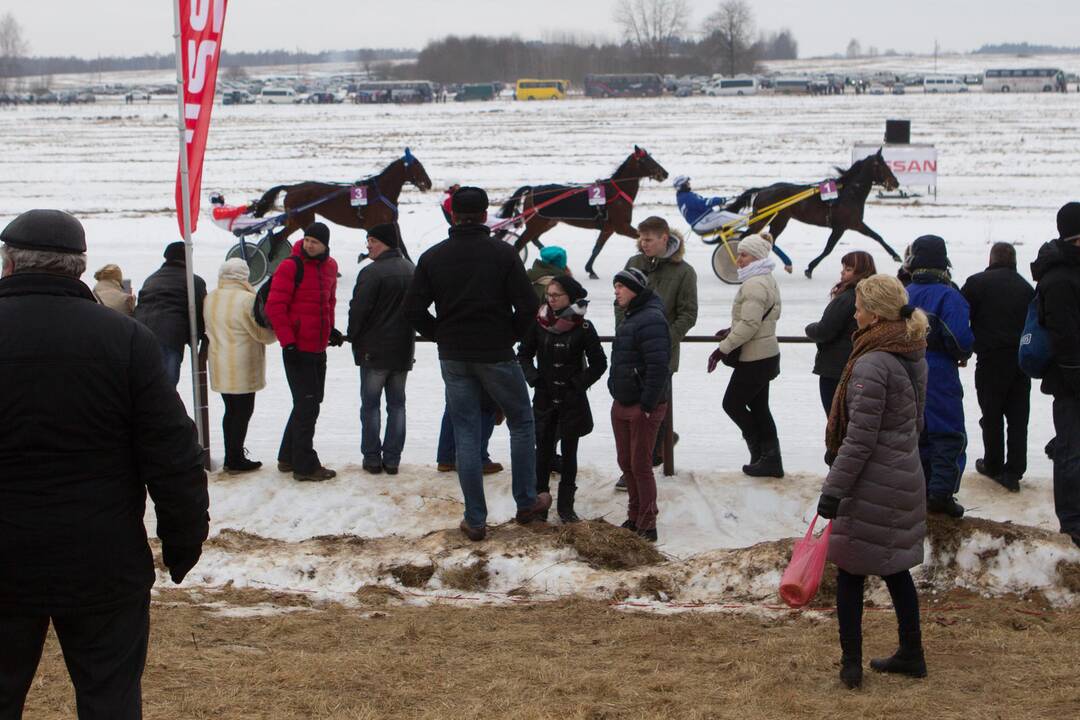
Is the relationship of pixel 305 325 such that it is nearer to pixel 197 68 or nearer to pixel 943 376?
pixel 197 68

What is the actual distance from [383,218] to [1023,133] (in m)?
28.2

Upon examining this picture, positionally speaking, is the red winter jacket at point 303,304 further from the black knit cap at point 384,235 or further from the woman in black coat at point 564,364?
the woman in black coat at point 564,364

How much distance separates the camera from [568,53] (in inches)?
4688

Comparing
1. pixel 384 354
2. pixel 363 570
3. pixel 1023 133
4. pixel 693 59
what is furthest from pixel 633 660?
pixel 693 59

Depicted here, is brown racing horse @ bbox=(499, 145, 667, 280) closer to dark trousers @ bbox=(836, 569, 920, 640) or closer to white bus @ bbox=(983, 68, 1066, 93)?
dark trousers @ bbox=(836, 569, 920, 640)

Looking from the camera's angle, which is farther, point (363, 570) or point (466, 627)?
point (363, 570)

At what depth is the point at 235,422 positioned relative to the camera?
768 centimetres

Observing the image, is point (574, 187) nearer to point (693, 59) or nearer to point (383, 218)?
point (383, 218)

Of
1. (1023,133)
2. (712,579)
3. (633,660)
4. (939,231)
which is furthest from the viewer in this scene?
(1023,133)

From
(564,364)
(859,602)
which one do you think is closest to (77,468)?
(859,602)

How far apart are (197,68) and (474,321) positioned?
2656mm

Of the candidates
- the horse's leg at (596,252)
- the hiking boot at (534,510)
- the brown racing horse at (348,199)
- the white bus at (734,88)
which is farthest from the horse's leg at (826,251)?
the white bus at (734,88)

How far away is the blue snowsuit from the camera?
6234 mm

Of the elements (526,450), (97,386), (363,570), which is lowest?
(363,570)
